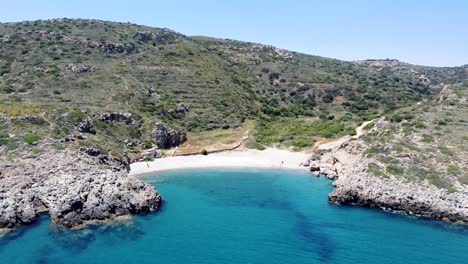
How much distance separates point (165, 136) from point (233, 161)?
14.6 metres

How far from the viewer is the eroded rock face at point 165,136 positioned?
7150 cm

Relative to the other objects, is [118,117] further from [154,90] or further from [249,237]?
[249,237]

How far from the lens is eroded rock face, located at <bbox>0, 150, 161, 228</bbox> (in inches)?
1496

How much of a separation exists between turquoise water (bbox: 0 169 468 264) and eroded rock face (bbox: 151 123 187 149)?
25.8 m

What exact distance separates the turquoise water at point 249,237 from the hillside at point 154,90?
19.2 metres

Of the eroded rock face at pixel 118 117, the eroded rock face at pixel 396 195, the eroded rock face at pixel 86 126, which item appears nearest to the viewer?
→ the eroded rock face at pixel 396 195

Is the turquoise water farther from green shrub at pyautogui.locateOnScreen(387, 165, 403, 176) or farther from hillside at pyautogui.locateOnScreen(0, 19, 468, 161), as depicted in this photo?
hillside at pyautogui.locateOnScreen(0, 19, 468, 161)

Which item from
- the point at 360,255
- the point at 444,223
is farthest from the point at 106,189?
the point at 444,223

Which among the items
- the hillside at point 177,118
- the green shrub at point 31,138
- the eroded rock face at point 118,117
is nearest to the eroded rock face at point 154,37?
the hillside at point 177,118

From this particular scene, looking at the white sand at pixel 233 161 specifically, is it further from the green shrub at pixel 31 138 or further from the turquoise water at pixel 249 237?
the turquoise water at pixel 249 237

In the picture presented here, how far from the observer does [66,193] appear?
40.1 metres

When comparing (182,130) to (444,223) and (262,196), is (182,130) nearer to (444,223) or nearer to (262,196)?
(262,196)

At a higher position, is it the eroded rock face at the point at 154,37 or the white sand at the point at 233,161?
the eroded rock face at the point at 154,37

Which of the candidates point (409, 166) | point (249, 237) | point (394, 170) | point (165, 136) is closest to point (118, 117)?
point (165, 136)
